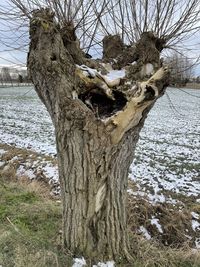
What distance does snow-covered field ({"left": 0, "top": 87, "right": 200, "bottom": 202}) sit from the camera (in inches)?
270

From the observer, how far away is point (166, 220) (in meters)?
5.16

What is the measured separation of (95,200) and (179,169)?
557 centimetres

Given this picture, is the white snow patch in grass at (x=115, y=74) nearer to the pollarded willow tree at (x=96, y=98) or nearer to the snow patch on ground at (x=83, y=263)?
the pollarded willow tree at (x=96, y=98)

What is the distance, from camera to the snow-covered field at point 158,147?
6.86 m

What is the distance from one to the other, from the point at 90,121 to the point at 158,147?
8243 millimetres

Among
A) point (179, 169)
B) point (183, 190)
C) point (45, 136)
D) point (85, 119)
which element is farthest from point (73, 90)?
point (45, 136)

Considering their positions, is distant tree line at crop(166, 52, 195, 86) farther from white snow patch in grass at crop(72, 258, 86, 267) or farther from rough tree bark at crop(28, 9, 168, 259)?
white snow patch in grass at crop(72, 258, 86, 267)

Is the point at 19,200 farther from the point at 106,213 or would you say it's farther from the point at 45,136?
the point at 45,136

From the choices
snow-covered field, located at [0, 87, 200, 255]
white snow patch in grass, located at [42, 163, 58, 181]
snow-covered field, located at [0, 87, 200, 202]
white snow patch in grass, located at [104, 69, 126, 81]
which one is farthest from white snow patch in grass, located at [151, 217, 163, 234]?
white snow patch in grass, located at [104, 69, 126, 81]

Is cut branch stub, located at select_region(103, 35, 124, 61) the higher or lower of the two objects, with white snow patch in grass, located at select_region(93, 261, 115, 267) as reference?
higher

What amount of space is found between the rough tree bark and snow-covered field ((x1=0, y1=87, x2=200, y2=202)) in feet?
3.18

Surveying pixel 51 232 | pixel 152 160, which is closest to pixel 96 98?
pixel 51 232

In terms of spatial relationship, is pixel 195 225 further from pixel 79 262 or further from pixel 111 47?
pixel 111 47

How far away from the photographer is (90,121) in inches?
110
